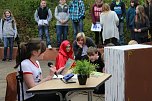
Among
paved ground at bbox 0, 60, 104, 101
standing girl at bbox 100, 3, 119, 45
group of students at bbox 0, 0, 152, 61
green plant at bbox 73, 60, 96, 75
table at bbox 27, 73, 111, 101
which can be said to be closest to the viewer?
table at bbox 27, 73, 111, 101

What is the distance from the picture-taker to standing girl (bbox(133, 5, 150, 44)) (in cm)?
1168

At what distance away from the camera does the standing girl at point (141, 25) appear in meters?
11.7

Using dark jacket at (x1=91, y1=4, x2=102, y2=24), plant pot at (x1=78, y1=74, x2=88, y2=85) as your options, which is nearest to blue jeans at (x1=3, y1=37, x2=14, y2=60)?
dark jacket at (x1=91, y1=4, x2=102, y2=24)

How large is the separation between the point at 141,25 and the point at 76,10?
2375 mm

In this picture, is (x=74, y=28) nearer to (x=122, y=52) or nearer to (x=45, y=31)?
(x=45, y=31)

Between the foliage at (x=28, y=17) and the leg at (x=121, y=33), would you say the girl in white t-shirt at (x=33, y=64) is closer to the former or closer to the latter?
the leg at (x=121, y=33)

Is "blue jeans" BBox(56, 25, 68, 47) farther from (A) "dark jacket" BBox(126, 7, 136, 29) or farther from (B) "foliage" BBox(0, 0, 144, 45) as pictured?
(A) "dark jacket" BBox(126, 7, 136, 29)

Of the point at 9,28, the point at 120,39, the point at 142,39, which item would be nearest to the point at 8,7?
the point at 9,28

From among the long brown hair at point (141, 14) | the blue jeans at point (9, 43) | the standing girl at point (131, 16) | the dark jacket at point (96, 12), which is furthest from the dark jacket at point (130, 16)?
the blue jeans at point (9, 43)

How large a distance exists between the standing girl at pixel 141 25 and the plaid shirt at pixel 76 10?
78.9 inches

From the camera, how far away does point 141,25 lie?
11797mm

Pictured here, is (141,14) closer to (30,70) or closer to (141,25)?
(141,25)

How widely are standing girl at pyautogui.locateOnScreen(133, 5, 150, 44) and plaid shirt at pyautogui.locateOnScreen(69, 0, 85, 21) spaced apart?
6.57 ft

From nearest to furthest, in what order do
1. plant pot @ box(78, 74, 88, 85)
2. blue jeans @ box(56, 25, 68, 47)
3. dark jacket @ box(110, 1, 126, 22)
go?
plant pot @ box(78, 74, 88, 85), dark jacket @ box(110, 1, 126, 22), blue jeans @ box(56, 25, 68, 47)
